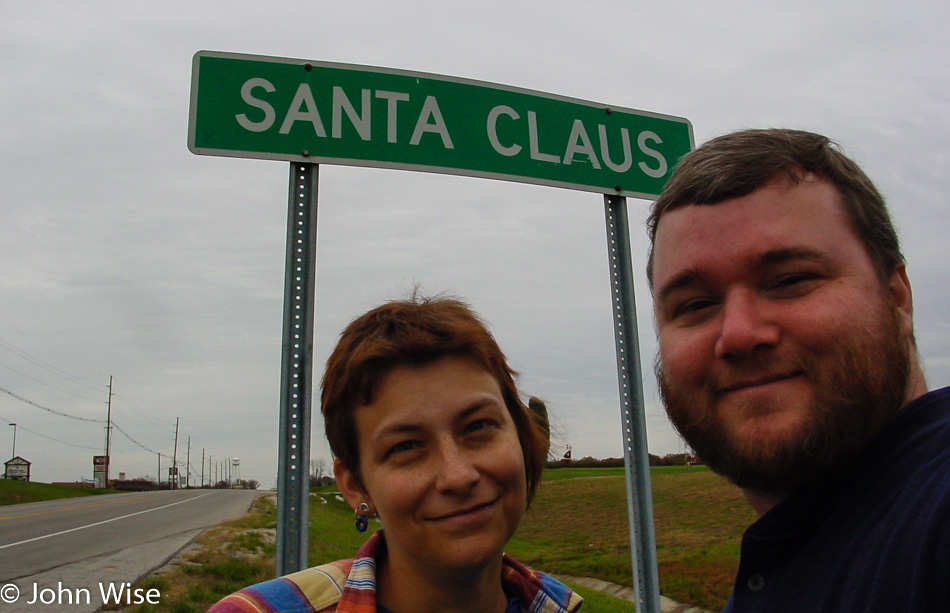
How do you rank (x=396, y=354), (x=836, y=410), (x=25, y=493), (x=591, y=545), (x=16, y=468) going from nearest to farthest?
(x=836, y=410) < (x=396, y=354) < (x=591, y=545) < (x=25, y=493) < (x=16, y=468)

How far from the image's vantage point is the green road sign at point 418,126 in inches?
86.3

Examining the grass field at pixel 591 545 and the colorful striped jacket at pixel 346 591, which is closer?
the colorful striped jacket at pixel 346 591

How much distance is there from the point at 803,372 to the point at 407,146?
5.33 feet

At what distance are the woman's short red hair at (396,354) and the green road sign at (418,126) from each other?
703 millimetres

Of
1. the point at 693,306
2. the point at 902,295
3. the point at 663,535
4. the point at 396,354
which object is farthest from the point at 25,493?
the point at 902,295

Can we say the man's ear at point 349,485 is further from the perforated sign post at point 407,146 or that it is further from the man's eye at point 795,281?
the man's eye at point 795,281

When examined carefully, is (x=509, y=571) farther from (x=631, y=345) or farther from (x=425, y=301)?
(x=631, y=345)

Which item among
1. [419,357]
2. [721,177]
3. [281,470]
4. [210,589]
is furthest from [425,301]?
[210,589]

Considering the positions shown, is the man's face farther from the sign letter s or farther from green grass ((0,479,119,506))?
green grass ((0,479,119,506))

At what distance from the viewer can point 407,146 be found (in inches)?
91.3

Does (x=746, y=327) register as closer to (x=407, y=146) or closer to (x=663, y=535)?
(x=407, y=146)

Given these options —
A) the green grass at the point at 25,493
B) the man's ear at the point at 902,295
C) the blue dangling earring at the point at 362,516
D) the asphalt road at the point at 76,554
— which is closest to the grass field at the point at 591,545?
the asphalt road at the point at 76,554

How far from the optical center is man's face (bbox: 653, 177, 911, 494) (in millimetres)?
1007

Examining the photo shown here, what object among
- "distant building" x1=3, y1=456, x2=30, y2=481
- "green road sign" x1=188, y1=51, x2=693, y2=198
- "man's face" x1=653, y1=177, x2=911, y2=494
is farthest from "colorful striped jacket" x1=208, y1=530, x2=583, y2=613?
"distant building" x1=3, y1=456, x2=30, y2=481
